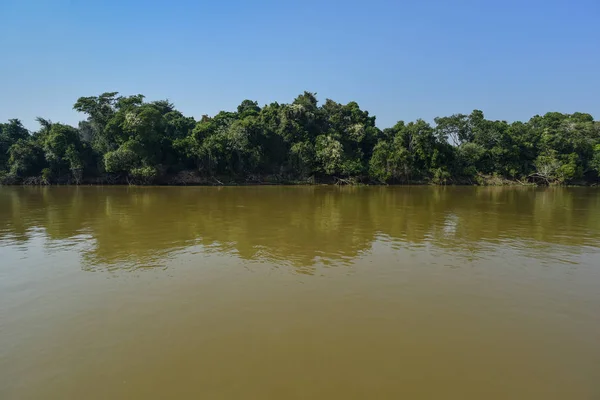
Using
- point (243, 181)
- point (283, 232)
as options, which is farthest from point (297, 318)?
point (243, 181)

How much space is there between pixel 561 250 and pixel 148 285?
9.92 m

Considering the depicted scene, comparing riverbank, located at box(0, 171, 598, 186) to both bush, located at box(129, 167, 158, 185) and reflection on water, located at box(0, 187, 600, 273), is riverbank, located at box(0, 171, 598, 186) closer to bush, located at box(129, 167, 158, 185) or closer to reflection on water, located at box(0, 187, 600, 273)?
bush, located at box(129, 167, 158, 185)

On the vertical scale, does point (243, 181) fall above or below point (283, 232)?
above

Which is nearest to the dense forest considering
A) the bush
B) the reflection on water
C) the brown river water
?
the bush

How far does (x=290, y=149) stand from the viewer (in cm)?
4731

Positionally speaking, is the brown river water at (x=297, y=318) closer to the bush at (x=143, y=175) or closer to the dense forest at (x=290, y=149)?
the bush at (x=143, y=175)

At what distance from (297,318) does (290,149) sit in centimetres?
4297

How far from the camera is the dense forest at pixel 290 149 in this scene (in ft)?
136

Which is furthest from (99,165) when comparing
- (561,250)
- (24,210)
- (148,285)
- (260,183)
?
(561,250)

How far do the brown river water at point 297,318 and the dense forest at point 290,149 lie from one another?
33553mm

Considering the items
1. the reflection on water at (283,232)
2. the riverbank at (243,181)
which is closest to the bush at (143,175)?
the riverbank at (243,181)

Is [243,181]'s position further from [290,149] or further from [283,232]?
[283,232]

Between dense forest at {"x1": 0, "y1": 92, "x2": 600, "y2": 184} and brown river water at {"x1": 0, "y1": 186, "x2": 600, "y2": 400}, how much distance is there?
33.6 m

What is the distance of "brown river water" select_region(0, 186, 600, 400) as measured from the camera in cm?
362
